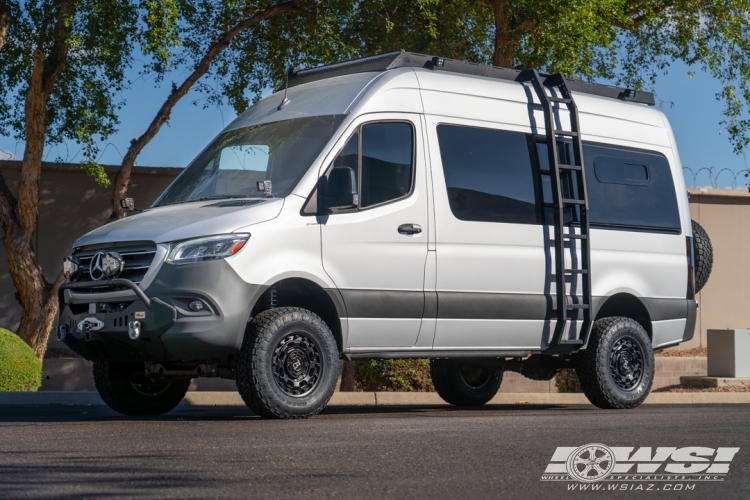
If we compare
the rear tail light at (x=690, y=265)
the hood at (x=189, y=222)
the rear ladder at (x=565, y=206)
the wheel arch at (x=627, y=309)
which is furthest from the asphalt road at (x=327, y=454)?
the rear tail light at (x=690, y=265)

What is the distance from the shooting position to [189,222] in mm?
8344

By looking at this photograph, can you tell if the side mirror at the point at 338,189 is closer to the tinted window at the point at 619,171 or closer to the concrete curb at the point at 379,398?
the tinted window at the point at 619,171

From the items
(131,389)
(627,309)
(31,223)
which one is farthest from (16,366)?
(627,309)

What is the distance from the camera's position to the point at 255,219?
27.2 feet

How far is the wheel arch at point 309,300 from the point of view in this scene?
8688mm

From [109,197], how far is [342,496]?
1458 centimetres

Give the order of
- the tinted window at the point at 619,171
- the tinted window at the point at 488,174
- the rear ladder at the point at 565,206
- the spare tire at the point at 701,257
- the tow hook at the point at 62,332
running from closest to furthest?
the tow hook at the point at 62,332 < the tinted window at the point at 488,174 < the rear ladder at the point at 565,206 < the tinted window at the point at 619,171 < the spare tire at the point at 701,257

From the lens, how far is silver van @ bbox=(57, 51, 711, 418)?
831cm

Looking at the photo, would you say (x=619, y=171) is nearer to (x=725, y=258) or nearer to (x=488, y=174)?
(x=488, y=174)

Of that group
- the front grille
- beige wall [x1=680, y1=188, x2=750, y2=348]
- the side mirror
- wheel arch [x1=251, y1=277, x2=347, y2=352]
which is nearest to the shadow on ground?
wheel arch [x1=251, y1=277, x2=347, y2=352]

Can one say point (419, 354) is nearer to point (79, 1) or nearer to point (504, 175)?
point (504, 175)

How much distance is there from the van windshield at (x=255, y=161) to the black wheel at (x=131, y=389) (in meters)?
1.38

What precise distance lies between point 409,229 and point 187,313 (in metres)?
1.98

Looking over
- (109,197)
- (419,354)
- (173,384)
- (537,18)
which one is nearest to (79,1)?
(109,197)
